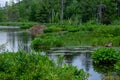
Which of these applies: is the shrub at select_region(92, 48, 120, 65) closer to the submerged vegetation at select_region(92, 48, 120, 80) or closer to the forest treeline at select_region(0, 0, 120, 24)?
the submerged vegetation at select_region(92, 48, 120, 80)

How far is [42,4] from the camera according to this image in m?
91.4

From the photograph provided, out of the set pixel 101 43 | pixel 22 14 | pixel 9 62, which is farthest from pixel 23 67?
pixel 22 14

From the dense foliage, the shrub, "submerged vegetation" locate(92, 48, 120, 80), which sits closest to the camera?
the dense foliage

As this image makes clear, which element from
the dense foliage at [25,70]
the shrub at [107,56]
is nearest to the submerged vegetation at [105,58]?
the shrub at [107,56]

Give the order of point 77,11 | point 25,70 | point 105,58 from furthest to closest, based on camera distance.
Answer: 1. point 77,11
2. point 105,58
3. point 25,70

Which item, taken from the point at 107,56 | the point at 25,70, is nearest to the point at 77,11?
the point at 107,56

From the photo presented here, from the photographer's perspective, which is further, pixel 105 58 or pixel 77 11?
pixel 77 11

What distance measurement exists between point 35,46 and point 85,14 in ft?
172

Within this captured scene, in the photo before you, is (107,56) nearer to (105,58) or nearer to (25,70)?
(105,58)

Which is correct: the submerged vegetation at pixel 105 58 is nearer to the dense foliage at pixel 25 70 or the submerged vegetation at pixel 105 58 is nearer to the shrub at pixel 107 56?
the shrub at pixel 107 56

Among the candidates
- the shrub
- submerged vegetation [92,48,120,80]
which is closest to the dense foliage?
submerged vegetation [92,48,120,80]

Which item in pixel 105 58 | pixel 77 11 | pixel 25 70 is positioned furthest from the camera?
pixel 77 11

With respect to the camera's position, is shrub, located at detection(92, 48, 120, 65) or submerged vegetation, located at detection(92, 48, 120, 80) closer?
submerged vegetation, located at detection(92, 48, 120, 80)

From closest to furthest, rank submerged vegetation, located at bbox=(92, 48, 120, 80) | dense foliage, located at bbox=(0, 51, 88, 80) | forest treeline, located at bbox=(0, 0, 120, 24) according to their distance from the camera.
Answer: dense foliage, located at bbox=(0, 51, 88, 80), submerged vegetation, located at bbox=(92, 48, 120, 80), forest treeline, located at bbox=(0, 0, 120, 24)
